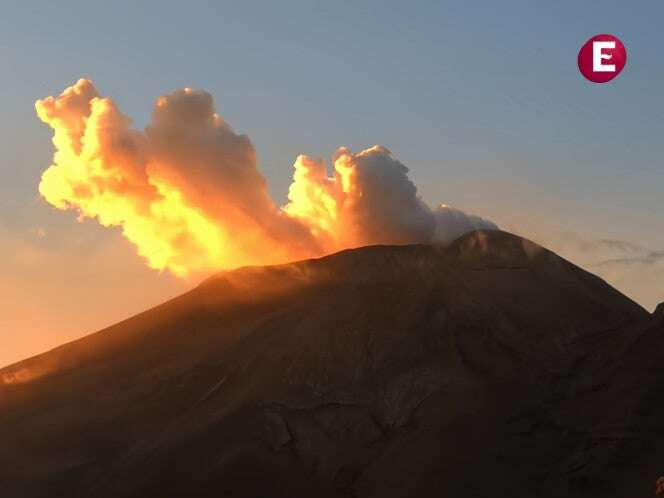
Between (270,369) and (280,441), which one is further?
(270,369)

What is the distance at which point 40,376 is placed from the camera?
132 meters

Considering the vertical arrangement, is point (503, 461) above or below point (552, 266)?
below

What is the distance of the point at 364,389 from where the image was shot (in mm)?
114875

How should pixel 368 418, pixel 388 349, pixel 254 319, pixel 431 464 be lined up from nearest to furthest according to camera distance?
pixel 431 464, pixel 368 418, pixel 388 349, pixel 254 319

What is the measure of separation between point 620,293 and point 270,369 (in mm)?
44983

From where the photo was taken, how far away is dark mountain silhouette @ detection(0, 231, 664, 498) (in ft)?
342

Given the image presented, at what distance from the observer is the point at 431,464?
103812mm

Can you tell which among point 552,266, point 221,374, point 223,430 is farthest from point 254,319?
point 552,266

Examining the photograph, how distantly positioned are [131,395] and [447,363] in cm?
3030

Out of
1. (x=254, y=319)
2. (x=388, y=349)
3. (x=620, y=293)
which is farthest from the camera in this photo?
(x=620, y=293)

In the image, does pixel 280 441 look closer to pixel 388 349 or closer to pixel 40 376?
pixel 388 349

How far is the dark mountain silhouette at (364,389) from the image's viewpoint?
104188mm

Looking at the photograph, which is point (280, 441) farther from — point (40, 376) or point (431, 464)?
point (40, 376)

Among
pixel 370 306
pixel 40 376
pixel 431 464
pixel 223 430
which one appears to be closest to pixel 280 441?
pixel 223 430
